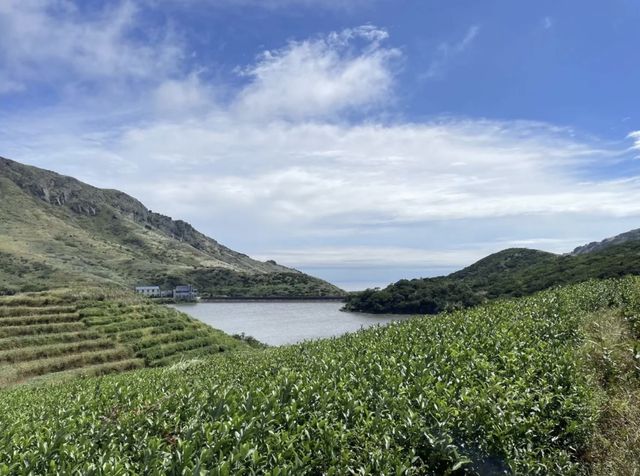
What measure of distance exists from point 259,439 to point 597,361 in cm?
664

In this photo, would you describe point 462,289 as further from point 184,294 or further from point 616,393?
point 616,393

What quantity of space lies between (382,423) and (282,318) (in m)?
→ 103

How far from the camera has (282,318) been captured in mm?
105812

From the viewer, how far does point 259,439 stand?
4.70m

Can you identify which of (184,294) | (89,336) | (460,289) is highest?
(460,289)

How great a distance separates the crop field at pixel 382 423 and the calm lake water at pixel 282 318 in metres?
53.3

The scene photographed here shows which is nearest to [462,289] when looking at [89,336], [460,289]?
[460,289]

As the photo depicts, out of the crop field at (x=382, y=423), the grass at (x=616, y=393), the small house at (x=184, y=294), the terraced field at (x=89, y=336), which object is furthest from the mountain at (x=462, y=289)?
the crop field at (x=382, y=423)

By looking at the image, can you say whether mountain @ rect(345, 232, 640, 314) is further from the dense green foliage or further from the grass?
the grass

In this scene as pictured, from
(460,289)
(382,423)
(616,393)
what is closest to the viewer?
(382,423)

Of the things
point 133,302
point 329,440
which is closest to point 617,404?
point 329,440

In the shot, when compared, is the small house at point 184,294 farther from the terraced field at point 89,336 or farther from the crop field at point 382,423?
the crop field at point 382,423

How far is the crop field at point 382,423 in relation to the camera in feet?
14.4

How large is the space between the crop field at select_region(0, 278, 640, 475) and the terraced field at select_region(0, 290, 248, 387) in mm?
35876
